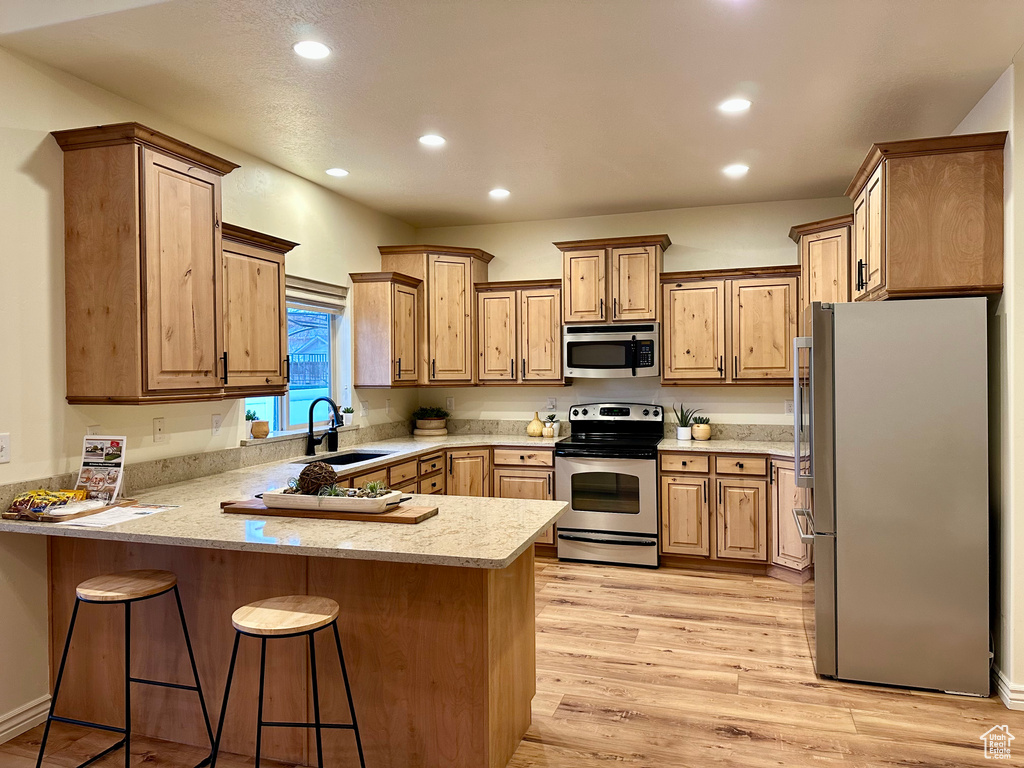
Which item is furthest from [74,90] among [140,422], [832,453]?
[832,453]

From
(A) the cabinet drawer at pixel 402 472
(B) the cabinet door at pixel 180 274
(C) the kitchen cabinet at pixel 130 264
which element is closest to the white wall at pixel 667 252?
(A) the cabinet drawer at pixel 402 472

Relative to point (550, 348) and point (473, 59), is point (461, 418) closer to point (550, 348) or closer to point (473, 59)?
point (550, 348)

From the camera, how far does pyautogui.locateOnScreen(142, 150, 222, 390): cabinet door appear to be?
2695 mm

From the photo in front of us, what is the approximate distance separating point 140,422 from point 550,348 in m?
3.14

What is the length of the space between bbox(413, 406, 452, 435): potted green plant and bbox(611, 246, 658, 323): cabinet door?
66.0 inches

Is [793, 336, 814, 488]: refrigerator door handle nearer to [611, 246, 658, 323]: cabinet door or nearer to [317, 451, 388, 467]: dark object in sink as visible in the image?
[611, 246, 658, 323]: cabinet door

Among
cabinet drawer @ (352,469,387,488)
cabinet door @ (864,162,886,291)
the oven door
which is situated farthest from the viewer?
the oven door

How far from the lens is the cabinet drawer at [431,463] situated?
4688 millimetres

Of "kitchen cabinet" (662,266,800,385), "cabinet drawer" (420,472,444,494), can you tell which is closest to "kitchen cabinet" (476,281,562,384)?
"kitchen cabinet" (662,266,800,385)

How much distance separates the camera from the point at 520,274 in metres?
5.78

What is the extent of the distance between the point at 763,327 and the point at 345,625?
12.2 ft

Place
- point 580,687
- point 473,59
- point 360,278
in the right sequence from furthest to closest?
point 360,278 → point 580,687 → point 473,59

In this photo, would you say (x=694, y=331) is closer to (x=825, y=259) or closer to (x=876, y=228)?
(x=825, y=259)

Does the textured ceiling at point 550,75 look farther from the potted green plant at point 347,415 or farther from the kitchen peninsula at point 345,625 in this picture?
the kitchen peninsula at point 345,625
